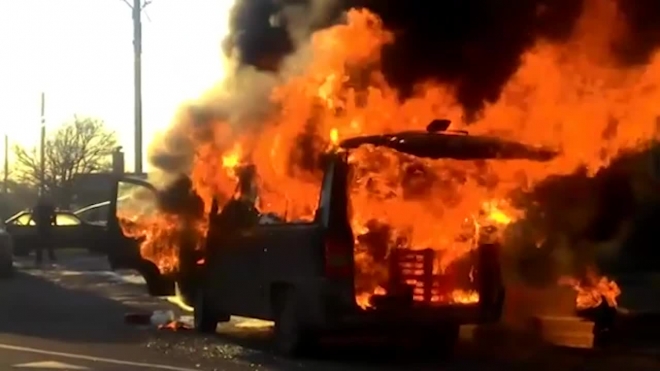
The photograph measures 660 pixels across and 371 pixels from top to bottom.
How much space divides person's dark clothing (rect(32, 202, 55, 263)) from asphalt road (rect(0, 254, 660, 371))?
15964mm

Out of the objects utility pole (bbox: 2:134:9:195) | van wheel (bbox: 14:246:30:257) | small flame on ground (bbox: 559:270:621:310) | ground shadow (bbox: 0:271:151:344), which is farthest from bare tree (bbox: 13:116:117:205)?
small flame on ground (bbox: 559:270:621:310)

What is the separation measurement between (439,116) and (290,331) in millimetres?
2637

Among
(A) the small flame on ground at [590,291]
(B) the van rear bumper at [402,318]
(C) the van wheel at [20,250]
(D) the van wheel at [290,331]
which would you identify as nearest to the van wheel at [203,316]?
(D) the van wheel at [290,331]

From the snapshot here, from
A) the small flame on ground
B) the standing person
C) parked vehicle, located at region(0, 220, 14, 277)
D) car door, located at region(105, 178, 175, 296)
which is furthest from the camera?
the standing person

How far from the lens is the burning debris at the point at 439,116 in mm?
12422

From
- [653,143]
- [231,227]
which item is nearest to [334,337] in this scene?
[231,227]

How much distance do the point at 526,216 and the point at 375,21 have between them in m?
2.61

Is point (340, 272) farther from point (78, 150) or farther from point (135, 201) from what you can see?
point (78, 150)

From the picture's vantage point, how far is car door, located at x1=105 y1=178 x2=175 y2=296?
1792 centimetres

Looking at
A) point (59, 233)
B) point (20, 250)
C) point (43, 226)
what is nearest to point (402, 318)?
point (43, 226)

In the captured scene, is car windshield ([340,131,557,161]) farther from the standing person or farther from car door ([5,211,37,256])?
car door ([5,211,37,256])

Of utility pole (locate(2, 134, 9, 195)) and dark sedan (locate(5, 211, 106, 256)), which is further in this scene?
utility pole (locate(2, 134, 9, 195))

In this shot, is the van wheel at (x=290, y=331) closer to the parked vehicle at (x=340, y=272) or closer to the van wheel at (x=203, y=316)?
the parked vehicle at (x=340, y=272)

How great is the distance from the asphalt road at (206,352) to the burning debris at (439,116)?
788 mm
